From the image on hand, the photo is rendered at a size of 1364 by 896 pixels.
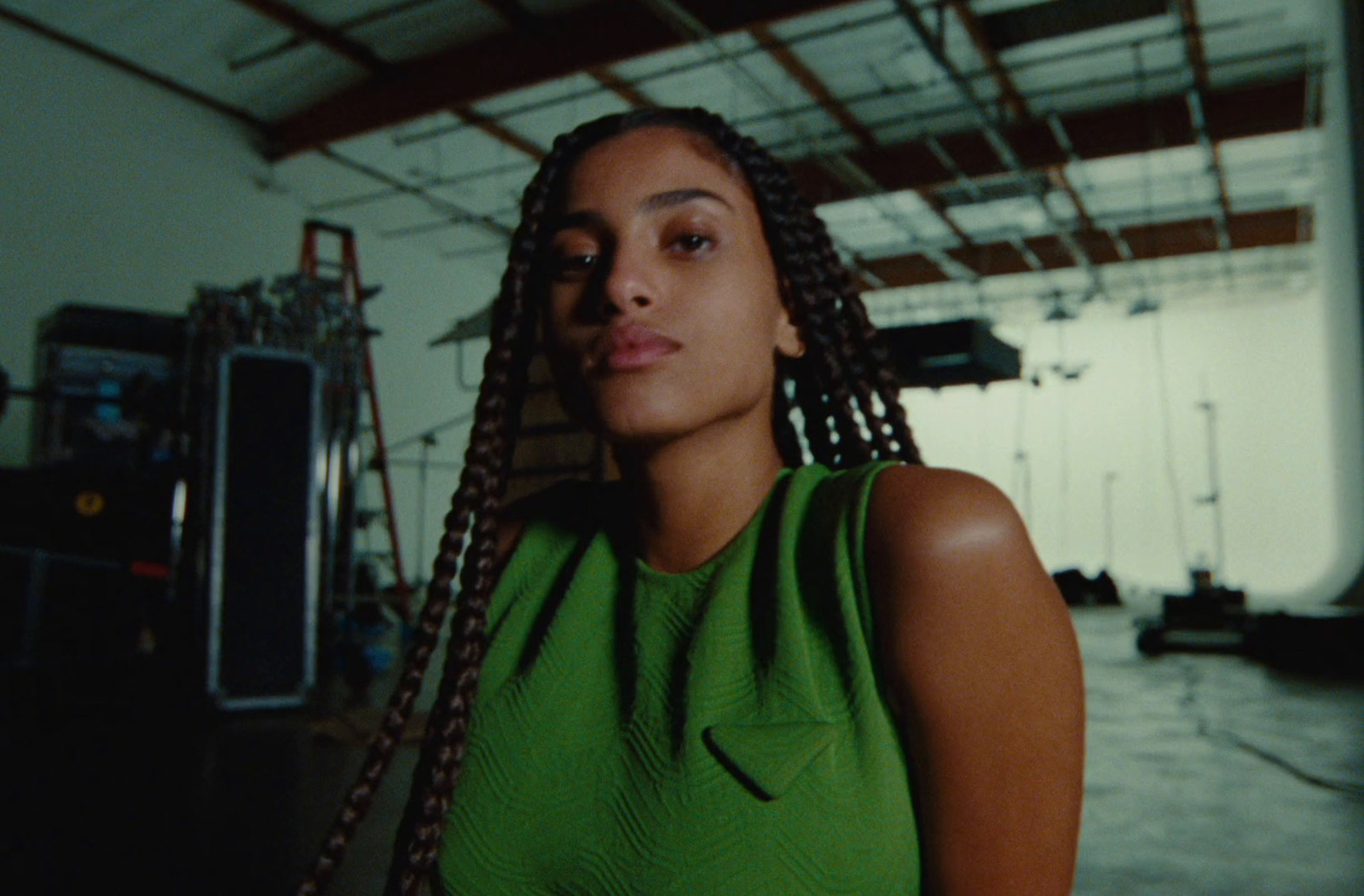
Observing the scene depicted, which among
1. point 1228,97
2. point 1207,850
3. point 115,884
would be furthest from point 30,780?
point 1228,97

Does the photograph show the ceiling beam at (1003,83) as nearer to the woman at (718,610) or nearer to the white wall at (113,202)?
the white wall at (113,202)

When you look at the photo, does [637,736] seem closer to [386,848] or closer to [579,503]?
[579,503]

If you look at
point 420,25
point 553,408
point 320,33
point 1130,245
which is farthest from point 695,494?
point 1130,245

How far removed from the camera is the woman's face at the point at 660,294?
0.73 m

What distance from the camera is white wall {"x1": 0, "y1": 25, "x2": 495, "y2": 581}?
288 inches

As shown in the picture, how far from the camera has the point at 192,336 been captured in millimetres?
3957

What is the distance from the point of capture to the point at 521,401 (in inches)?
37.8

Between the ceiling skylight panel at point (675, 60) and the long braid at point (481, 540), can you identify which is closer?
the long braid at point (481, 540)

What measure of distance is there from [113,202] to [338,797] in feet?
24.1

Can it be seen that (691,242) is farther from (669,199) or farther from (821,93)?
(821,93)

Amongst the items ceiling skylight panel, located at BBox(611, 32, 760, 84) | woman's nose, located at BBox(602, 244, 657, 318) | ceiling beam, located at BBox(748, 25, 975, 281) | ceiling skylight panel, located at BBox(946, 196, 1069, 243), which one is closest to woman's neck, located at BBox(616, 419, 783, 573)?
woman's nose, located at BBox(602, 244, 657, 318)

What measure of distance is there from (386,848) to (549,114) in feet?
27.0

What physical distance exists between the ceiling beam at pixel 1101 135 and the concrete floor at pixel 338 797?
6255 mm

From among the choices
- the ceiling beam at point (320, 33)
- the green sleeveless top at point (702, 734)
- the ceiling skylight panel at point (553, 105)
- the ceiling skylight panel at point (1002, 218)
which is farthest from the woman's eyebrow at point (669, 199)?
the ceiling skylight panel at point (1002, 218)
